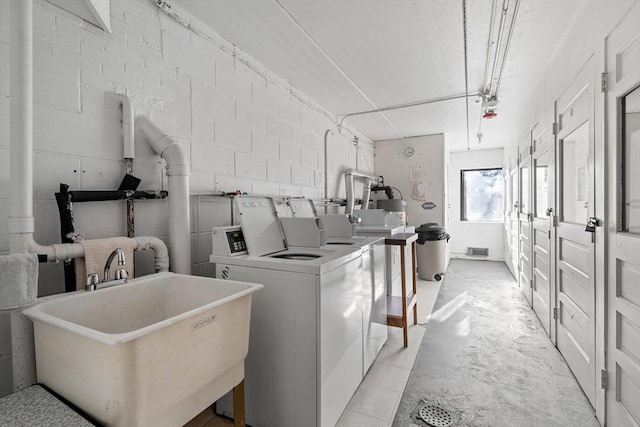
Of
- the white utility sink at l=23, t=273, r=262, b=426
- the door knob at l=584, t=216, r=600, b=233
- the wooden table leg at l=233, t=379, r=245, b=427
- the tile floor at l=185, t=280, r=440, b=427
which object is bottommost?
the tile floor at l=185, t=280, r=440, b=427

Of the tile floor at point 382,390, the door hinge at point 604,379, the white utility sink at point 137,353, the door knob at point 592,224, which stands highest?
the door knob at point 592,224

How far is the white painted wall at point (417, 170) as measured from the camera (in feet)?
17.7

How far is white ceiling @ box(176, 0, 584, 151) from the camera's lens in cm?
196

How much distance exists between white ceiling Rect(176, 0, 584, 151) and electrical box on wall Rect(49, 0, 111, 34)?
0.54 metres

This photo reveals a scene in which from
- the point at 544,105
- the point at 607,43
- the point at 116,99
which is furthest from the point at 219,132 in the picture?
the point at 544,105

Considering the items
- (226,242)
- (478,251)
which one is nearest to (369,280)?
(226,242)

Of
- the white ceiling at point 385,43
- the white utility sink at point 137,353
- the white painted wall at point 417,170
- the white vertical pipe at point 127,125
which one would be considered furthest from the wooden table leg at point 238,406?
the white painted wall at point 417,170

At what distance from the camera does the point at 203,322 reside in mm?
1051

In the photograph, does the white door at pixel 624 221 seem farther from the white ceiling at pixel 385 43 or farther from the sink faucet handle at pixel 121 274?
the sink faucet handle at pixel 121 274

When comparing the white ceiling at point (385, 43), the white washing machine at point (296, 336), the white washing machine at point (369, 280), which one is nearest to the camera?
the white washing machine at point (296, 336)

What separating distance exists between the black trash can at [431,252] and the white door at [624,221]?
3.34 m

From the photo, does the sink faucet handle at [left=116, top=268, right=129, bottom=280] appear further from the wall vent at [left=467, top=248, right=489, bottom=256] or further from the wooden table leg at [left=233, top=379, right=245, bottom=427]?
the wall vent at [left=467, top=248, right=489, bottom=256]

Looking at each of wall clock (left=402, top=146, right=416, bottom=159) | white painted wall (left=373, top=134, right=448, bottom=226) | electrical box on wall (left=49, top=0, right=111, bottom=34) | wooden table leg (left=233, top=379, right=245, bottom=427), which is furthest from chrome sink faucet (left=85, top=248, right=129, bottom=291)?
wall clock (left=402, top=146, right=416, bottom=159)

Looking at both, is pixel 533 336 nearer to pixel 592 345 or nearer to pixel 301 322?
pixel 592 345
